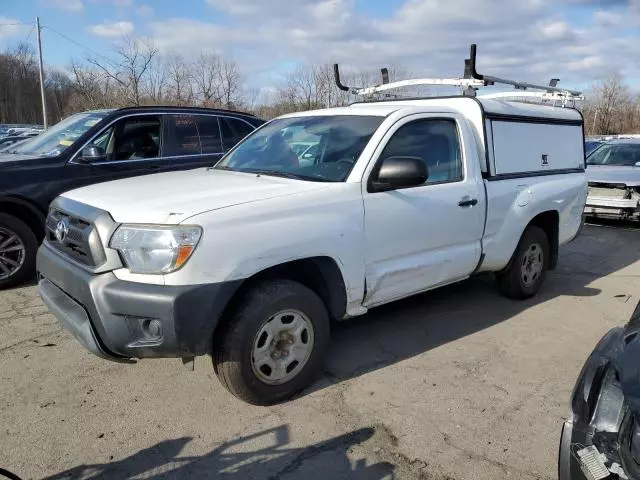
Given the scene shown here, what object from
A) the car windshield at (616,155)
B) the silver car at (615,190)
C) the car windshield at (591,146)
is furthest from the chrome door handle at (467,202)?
the car windshield at (591,146)

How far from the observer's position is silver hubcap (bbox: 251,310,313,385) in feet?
10.8

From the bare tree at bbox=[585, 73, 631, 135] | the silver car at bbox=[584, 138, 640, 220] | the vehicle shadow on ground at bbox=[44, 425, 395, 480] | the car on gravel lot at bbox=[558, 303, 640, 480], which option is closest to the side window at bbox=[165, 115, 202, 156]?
the vehicle shadow on ground at bbox=[44, 425, 395, 480]

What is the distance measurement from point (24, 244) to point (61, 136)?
142 centimetres

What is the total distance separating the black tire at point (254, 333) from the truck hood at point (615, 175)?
7937mm

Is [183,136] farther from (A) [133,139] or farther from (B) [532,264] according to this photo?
(B) [532,264]

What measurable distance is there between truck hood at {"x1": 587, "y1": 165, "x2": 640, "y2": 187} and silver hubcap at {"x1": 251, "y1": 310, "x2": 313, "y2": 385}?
315 inches

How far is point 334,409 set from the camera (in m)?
3.39

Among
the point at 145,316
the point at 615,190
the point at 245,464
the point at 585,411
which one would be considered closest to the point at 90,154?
the point at 145,316

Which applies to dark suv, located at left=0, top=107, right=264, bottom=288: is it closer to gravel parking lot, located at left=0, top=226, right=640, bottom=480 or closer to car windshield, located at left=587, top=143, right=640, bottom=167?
gravel parking lot, located at left=0, top=226, right=640, bottom=480

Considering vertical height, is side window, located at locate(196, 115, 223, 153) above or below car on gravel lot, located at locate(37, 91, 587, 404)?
above

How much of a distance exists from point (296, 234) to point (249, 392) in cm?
99

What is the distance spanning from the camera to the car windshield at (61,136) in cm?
593

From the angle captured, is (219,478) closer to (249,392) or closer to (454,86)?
(249,392)

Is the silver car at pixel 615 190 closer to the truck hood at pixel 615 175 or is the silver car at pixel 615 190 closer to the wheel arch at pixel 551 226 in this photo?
the truck hood at pixel 615 175
